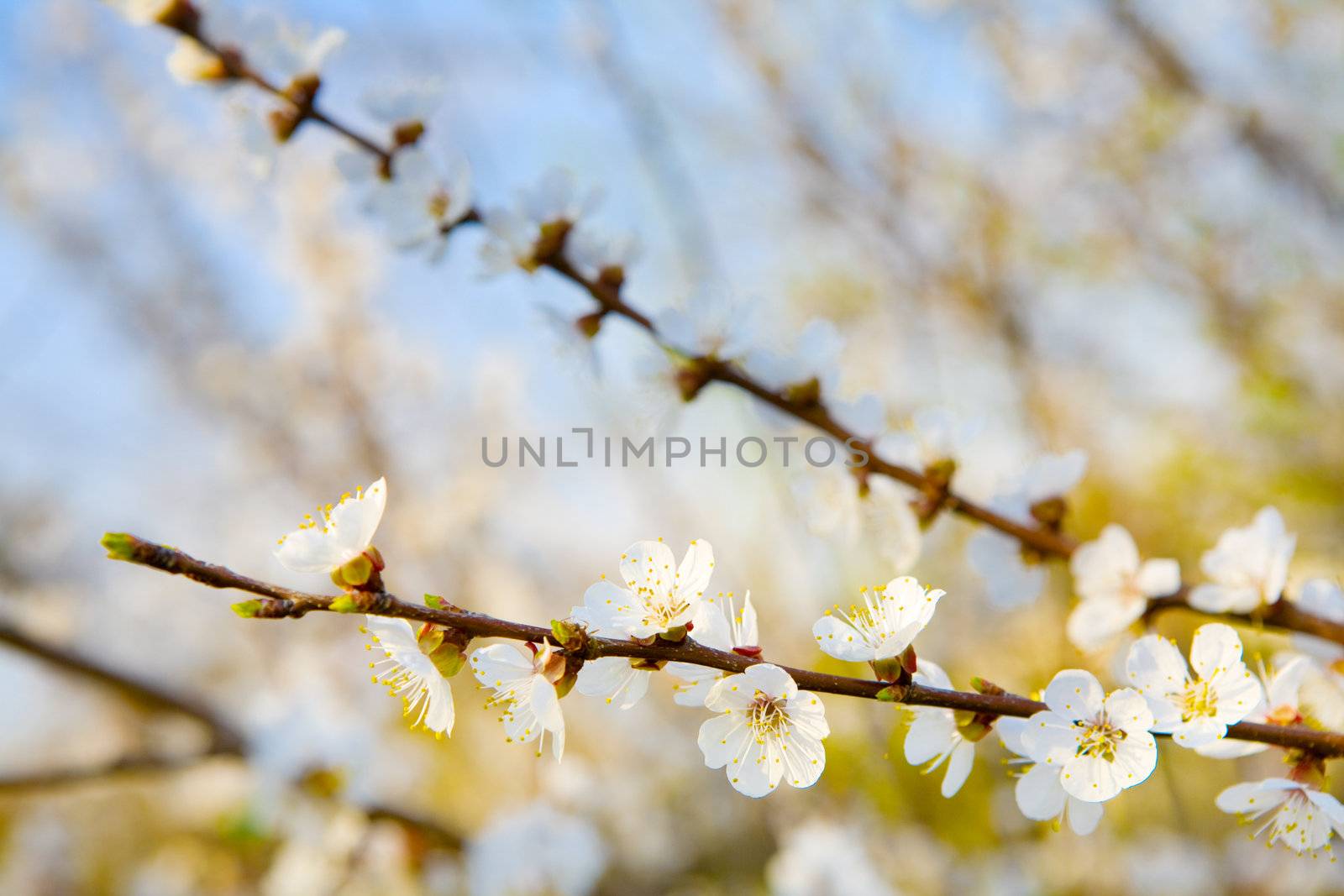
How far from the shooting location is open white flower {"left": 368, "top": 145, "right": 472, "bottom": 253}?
116cm

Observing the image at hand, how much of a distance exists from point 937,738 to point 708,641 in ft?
0.78

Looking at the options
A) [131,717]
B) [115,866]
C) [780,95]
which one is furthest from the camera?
[115,866]

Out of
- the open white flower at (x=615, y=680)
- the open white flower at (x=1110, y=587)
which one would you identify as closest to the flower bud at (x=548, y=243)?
the open white flower at (x=615, y=680)

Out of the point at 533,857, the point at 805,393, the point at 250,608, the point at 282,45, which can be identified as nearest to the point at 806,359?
the point at 805,393

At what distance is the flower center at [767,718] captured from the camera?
0.73 m

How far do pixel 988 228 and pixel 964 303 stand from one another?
319mm

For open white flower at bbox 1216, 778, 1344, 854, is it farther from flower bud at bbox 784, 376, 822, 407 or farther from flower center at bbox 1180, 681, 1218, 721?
flower bud at bbox 784, 376, 822, 407

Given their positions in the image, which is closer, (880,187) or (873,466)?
(873,466)

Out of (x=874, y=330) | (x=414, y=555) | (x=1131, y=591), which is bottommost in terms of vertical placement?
(x=1131, y=591)

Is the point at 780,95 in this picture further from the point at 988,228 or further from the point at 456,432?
the point at 456,432

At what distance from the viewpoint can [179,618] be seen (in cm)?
688

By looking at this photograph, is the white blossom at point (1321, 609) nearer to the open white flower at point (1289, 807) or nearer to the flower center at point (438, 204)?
the open white flower at point (1289, 807)

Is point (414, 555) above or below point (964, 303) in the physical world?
below

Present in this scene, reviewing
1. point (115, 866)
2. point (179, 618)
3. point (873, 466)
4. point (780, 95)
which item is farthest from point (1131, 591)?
point (115, 866)
